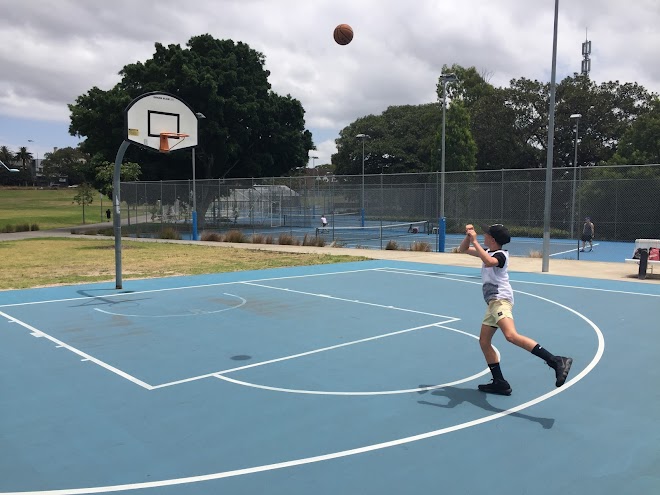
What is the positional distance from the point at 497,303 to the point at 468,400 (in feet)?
3.57

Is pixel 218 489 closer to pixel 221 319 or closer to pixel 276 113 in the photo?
pixel 221 319

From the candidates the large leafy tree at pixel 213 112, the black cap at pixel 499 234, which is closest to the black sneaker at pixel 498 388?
the black cap at pixel 499 234

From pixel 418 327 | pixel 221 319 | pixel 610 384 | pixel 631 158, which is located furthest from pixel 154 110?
pixel 631 158

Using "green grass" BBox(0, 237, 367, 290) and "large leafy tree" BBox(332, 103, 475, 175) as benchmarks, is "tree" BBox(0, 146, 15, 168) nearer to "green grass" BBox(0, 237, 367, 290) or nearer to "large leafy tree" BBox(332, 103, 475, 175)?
"large leafy tree" BBox(332, 103, 475, 175)

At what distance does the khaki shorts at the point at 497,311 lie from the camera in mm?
6187

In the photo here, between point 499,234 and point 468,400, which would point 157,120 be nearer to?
point 499,234

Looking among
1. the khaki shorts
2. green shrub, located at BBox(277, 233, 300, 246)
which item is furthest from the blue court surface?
green shrub, located at BBox(277, 233, 300, 246)

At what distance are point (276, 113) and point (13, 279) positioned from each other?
3029 cm

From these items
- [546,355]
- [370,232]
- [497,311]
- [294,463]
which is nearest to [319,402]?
[294,463]

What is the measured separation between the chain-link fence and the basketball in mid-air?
12636 millimetres

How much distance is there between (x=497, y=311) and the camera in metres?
6.22

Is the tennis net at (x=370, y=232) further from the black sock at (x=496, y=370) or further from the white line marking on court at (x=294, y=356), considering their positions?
the black sock at (x=496, y=370)

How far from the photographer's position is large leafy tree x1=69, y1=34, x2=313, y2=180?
124 ft

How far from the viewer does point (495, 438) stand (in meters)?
5.20
